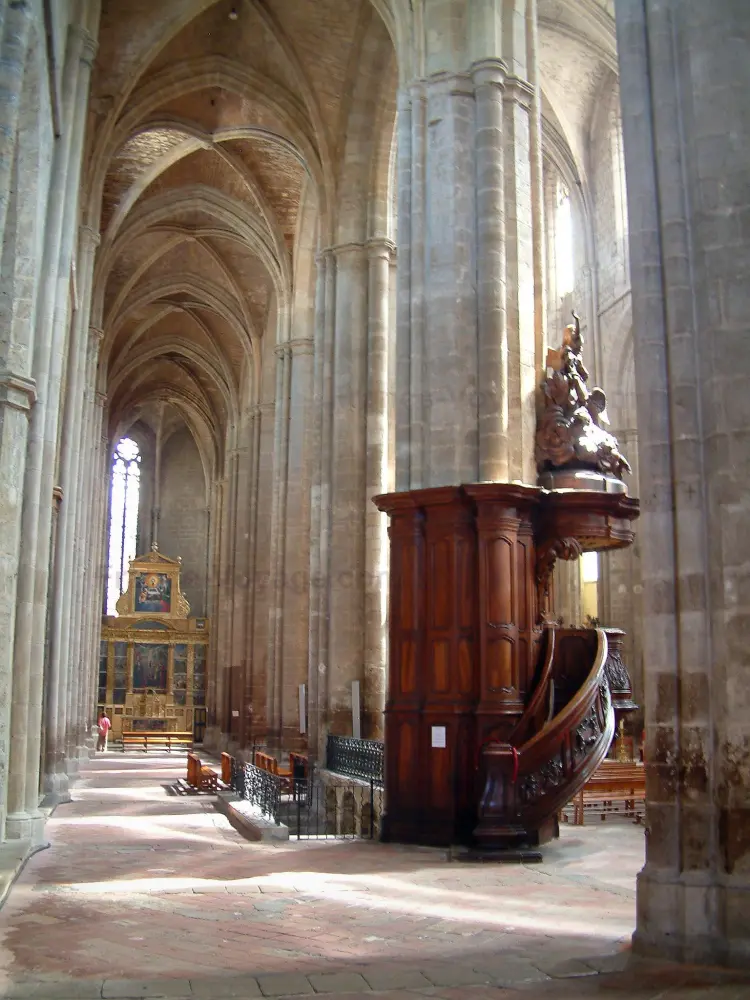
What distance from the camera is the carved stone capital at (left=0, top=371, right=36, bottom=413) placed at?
9.55 meters

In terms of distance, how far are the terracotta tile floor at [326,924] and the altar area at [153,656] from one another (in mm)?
30852

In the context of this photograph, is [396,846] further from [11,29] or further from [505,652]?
[11,29]

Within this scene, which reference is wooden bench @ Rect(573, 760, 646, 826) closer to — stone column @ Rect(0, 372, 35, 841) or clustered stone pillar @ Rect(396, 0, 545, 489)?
clustered stone pillar @ Rect(396, 0, 545, 489)

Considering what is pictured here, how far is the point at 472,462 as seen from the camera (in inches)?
505

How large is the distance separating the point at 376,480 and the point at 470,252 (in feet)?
21.0

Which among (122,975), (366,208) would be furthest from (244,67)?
(122,975)

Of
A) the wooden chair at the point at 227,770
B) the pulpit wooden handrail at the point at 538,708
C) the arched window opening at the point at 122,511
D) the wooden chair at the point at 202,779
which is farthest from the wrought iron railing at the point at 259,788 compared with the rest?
the arched window opening at the point at 122,511

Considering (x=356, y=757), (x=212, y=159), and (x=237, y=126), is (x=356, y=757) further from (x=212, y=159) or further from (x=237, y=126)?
(x=212, y=159)

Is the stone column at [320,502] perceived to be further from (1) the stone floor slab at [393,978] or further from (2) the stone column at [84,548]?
(1) the stone floor slab at [393,978]

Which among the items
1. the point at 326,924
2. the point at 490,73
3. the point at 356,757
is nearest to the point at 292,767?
the point at 356,757

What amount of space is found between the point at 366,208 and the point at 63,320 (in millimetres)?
9480

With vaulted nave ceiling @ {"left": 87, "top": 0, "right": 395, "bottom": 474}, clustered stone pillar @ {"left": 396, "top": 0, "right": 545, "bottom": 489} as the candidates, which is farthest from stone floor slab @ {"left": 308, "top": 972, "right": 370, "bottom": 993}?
vaulted nave ceiling @ {"left": 87, "top": 0, "right": 395, "bottom": 474}

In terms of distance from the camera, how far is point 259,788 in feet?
50.2

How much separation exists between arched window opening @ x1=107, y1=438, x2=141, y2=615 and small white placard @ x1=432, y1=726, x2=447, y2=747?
1465 inches
